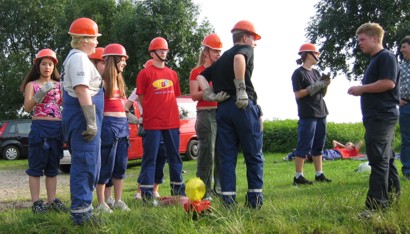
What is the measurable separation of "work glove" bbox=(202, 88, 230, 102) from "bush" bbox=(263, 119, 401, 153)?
512 inches

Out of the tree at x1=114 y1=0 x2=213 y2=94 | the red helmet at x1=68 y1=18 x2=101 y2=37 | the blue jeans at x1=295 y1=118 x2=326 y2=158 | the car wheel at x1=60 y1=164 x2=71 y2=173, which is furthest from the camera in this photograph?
the tree at x1=114 y1=0 x2=213 y2=94

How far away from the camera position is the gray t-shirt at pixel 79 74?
4.91m

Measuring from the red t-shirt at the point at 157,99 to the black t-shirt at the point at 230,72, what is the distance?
1.15m

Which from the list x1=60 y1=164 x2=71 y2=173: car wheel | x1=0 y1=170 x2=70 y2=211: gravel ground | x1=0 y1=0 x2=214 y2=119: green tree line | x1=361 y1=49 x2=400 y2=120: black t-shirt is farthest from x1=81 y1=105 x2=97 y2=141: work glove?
x1=0 y1=0 x2=214 y2=119: green tree line

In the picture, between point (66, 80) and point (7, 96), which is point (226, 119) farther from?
point (7, 96)

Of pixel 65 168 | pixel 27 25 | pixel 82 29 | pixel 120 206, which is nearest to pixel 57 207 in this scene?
pixel 120 206

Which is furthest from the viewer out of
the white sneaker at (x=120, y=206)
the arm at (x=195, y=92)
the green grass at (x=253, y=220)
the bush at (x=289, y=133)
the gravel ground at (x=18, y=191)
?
the bush at (x=289, y=133)

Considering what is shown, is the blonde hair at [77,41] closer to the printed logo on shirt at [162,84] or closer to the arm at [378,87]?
the printed logo on shirt at [162,84]

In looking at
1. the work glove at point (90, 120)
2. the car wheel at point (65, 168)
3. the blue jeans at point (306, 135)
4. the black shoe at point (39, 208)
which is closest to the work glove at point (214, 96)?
the work glove at point (90, 120)

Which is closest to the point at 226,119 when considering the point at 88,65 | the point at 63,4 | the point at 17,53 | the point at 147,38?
the point at 88,65

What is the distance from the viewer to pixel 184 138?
53.2 feet

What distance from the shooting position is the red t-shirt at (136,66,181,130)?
21.7 feet

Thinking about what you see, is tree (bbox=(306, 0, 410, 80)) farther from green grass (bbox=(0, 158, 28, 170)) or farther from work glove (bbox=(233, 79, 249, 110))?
work glove (bbox=(233, 79, 249, 110))

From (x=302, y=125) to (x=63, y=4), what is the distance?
3302 cm
